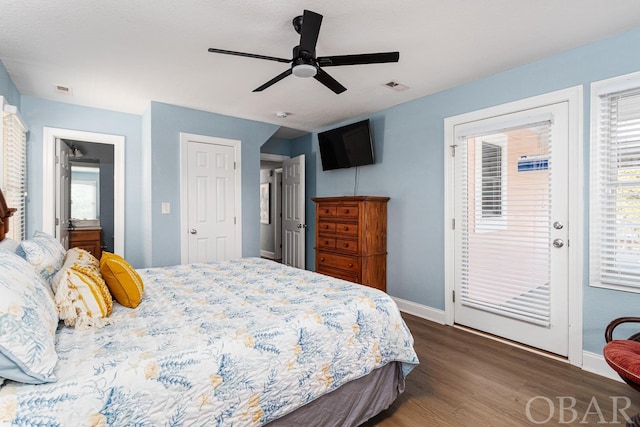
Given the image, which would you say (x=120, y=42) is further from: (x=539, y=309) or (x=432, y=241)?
(x=539, y=309)

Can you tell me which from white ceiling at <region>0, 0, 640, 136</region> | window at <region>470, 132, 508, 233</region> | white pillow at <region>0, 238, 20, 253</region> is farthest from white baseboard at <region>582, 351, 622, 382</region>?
white pillow at <region>0, 238, 20, 253</region>

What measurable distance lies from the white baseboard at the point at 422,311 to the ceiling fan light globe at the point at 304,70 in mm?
2740

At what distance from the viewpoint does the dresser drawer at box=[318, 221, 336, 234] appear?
13.2ft

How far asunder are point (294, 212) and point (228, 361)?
4153 mm

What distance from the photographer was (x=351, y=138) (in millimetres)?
4266

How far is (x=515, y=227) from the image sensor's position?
286 centimetres

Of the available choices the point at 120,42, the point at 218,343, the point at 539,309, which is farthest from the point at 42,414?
the point at 539,309

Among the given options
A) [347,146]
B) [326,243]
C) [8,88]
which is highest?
[8,88]

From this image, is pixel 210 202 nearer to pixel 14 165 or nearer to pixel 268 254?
pixel 14 165

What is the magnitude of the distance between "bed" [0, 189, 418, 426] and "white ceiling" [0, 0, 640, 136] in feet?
5.52

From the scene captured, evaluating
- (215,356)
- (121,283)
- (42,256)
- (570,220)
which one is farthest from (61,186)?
(570,220)

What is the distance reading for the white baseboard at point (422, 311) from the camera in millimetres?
3424

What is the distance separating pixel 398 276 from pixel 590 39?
2780mm

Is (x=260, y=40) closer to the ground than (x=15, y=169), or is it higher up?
higher up
